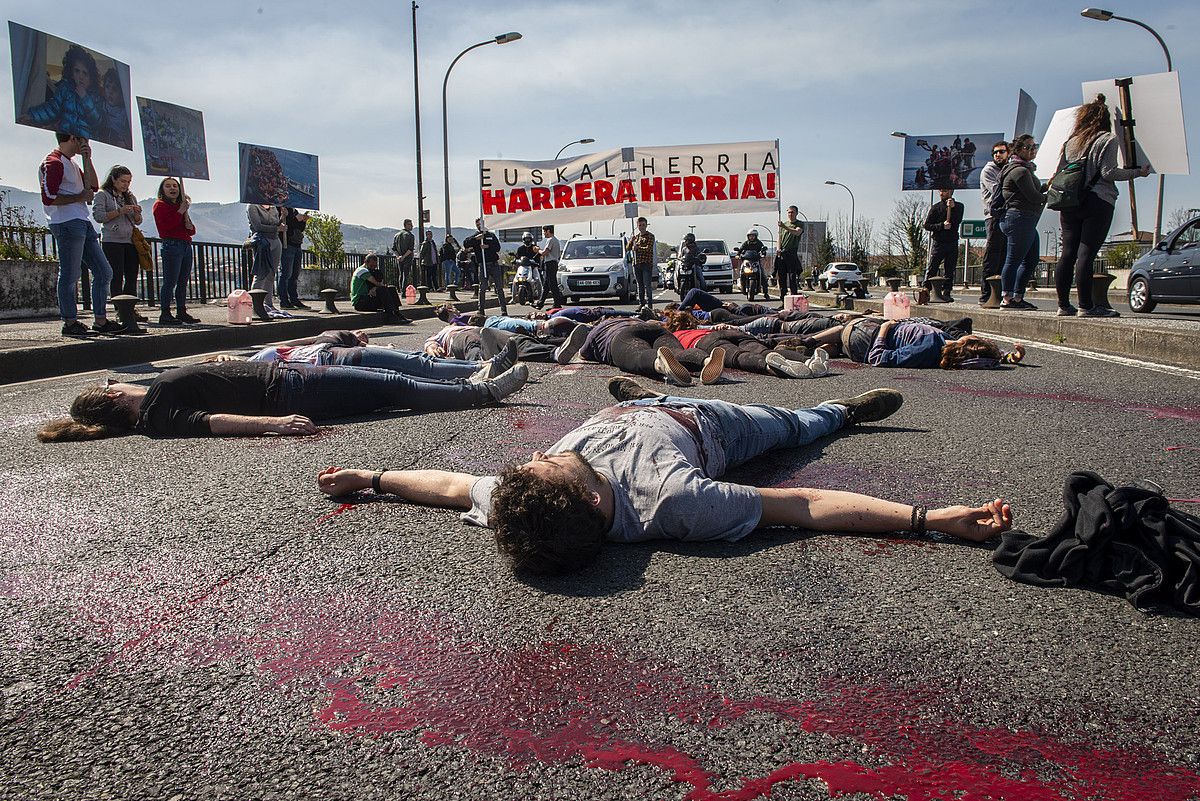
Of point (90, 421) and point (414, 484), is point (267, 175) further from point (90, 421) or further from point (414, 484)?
point (414, 484)

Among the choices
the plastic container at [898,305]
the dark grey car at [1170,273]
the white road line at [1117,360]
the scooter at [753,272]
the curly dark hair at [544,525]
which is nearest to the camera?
the curly dark hair at [544,525]

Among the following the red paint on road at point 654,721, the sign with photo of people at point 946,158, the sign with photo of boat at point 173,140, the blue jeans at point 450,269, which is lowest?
the red paint on road at point 654,721

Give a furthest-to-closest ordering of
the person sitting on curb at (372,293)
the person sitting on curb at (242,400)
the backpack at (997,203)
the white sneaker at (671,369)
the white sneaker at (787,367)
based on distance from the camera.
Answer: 1. the person sitting on curb at (372,293)
2. the backpack at (997,203)
3. the white sneaker at (787,367)
4. the white sneaker at (671,369)
5. the person sitting on curb at (242,400)

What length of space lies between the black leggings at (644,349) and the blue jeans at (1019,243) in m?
5.71

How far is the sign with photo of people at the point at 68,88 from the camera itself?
12172 mm

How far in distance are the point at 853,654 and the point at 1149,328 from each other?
7741 millimetres

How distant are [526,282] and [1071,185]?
49.0 ft

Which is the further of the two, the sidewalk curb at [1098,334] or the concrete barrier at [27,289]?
the concrete barrier at [27,289]

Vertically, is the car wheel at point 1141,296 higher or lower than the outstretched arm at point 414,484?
higher

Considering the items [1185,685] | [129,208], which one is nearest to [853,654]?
[1185,685]

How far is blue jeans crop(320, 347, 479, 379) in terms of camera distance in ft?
20.9

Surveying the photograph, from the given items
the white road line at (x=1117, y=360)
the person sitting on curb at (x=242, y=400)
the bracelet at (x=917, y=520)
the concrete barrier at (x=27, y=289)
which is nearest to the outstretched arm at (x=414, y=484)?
the person sitting on curb at (x=242, y=400)

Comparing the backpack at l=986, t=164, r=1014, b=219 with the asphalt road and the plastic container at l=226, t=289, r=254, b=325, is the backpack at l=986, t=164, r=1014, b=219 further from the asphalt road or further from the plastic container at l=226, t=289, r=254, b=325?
the plastic container at l=226, t=289, r=254, b=325

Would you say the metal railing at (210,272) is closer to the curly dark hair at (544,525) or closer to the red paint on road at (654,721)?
the curly dark hair at (544,525)
